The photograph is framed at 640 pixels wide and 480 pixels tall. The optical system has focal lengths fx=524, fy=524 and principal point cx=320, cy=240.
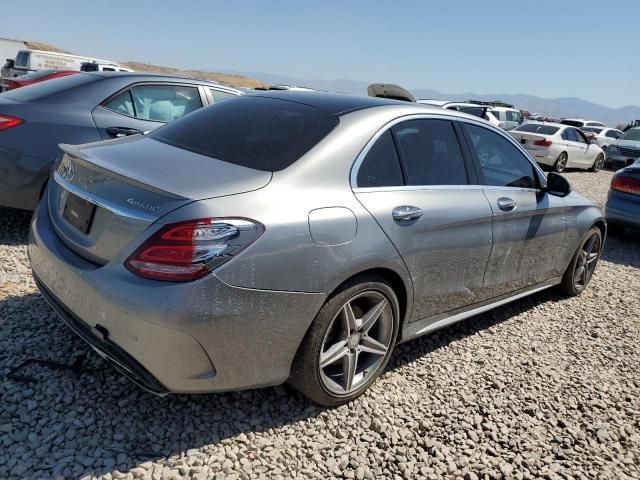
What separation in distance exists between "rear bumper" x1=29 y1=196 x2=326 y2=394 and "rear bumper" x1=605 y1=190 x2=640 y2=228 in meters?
6.57

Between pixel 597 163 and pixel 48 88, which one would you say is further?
pixel 597 163

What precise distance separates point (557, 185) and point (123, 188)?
130 inches

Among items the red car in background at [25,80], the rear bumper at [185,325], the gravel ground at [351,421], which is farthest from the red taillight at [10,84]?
the rear bumper at [185,325]

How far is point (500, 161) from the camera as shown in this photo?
12.6ft

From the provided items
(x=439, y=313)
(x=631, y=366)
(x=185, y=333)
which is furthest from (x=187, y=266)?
(x=631, y=366)

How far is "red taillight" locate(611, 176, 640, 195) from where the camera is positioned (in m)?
7.31

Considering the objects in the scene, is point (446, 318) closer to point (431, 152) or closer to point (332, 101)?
point (431, 152)

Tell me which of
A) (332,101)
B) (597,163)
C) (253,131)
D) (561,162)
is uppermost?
(332,101)

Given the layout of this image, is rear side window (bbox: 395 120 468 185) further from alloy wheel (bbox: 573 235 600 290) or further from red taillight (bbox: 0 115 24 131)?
red taillight (bbox: 0 115 24 131)

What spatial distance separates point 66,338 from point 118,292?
1269 millimetres

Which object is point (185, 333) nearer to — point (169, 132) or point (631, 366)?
point (169, 132)

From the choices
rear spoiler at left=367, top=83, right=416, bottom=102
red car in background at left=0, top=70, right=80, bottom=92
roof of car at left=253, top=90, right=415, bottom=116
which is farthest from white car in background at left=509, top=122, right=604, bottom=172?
roof of car at left=253, top=90, right=415, bottom=116

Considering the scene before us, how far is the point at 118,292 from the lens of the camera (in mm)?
2127

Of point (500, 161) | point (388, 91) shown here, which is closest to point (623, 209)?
point (388, 91)
